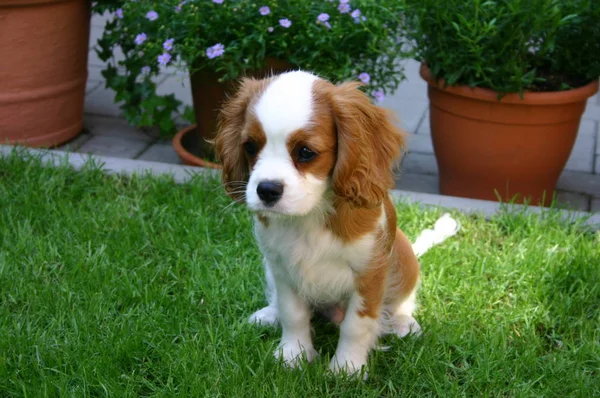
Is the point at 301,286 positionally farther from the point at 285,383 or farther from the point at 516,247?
the point at 516,247

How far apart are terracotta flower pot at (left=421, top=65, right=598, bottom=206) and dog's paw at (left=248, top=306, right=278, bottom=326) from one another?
1.64 m

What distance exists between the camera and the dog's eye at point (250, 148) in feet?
8.07

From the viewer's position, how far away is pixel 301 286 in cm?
281

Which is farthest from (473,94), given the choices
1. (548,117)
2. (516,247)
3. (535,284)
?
(535,284)

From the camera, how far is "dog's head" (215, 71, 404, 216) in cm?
236

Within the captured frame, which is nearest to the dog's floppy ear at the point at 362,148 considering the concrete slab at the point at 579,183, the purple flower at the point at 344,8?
the purple flower at the point at 344,8

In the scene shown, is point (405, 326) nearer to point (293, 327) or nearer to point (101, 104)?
point (293, 327)

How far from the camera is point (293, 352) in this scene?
116 inches

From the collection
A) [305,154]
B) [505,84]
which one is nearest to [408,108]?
[505,84]

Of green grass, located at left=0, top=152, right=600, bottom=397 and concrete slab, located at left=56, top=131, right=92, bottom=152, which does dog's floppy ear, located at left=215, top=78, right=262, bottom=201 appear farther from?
concrete slab, located at left=56, top=131, right=92, bottom=152

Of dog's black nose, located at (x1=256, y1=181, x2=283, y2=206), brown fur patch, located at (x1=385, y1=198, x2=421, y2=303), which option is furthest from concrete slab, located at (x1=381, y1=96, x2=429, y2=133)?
dog's black nose, located at (x1=256, y1=181, x2=283, y2=206)

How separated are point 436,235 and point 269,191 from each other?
1.56 m

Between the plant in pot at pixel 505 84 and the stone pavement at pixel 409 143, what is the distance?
347mm

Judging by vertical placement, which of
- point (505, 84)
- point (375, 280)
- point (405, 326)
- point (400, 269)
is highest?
point (505, 84)
